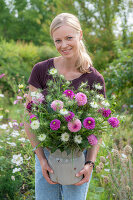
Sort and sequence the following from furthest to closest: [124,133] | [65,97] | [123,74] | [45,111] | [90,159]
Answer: [123,74], [124,133], [90,159], [45,111], [65,97]

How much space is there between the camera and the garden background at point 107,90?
2209 millimetres

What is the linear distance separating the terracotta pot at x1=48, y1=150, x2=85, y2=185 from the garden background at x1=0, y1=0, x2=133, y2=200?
0.33 m

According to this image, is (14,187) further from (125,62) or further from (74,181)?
(125,62)

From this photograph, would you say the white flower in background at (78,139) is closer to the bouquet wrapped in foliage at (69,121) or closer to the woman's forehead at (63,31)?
the bouquet wrapped in foliage at (69,121)

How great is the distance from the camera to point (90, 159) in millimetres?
1405

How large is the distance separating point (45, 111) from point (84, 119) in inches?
8.9

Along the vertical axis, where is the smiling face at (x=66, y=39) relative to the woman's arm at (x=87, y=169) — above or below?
above

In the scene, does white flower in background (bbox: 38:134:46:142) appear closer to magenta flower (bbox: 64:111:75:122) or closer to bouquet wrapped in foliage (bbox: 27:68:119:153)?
bouquet wrapped in foliage (bbox: 27:68:119:153)

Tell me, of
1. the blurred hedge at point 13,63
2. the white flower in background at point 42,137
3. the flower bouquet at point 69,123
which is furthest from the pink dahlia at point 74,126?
the blurred hedge at point 13,63

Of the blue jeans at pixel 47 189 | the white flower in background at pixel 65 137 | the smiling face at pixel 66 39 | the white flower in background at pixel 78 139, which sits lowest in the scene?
the blue jeans at pixel 47 189

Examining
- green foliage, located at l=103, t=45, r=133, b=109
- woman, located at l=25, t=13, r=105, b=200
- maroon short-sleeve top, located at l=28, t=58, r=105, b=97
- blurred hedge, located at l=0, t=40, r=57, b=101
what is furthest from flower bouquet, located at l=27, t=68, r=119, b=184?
blurred hedge, located at l=0, t=40, r=57, b=101

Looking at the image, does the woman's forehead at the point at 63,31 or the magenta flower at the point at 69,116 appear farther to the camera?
the woman's forehead at the point at 63,31

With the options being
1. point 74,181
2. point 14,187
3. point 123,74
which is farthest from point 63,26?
point 123,74

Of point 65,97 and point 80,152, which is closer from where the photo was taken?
point 65,97
